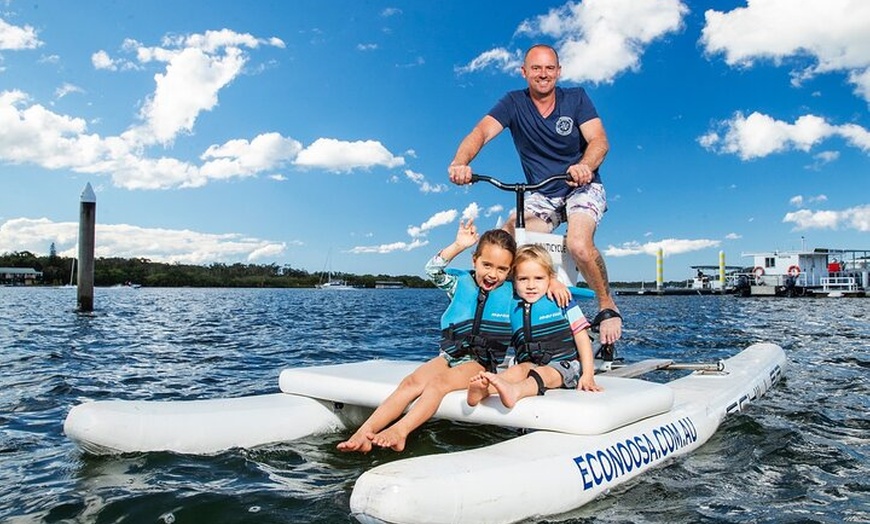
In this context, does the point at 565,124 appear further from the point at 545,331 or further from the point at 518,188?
the point at 545,331

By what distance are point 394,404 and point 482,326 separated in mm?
928

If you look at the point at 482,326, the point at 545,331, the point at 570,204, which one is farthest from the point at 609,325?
the point at 482,326

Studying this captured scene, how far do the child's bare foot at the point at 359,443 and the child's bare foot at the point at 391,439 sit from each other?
0.04 meters

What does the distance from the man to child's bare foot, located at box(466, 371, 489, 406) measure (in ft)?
6.60

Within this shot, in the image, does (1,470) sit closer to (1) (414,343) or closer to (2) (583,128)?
(2) (583,128)

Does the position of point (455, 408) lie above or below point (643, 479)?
above

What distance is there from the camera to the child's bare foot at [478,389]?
3910mm

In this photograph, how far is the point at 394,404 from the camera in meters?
4.23

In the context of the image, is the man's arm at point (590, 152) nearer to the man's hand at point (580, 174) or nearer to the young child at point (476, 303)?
the man's hand at point (580, 174)

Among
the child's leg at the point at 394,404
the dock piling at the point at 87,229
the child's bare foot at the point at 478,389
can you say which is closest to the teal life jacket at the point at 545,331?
the child's leg at the point at 394,404

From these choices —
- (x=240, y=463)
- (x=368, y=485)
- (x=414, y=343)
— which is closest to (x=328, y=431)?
(x=240, y=463)

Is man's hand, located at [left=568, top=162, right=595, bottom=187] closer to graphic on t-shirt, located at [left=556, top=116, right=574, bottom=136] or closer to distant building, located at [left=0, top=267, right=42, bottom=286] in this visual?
graphic on t-shirt, located at [left=556, top=116, right=574, bottom=136]

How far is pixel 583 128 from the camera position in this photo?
572cm

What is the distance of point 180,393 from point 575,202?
496cm
